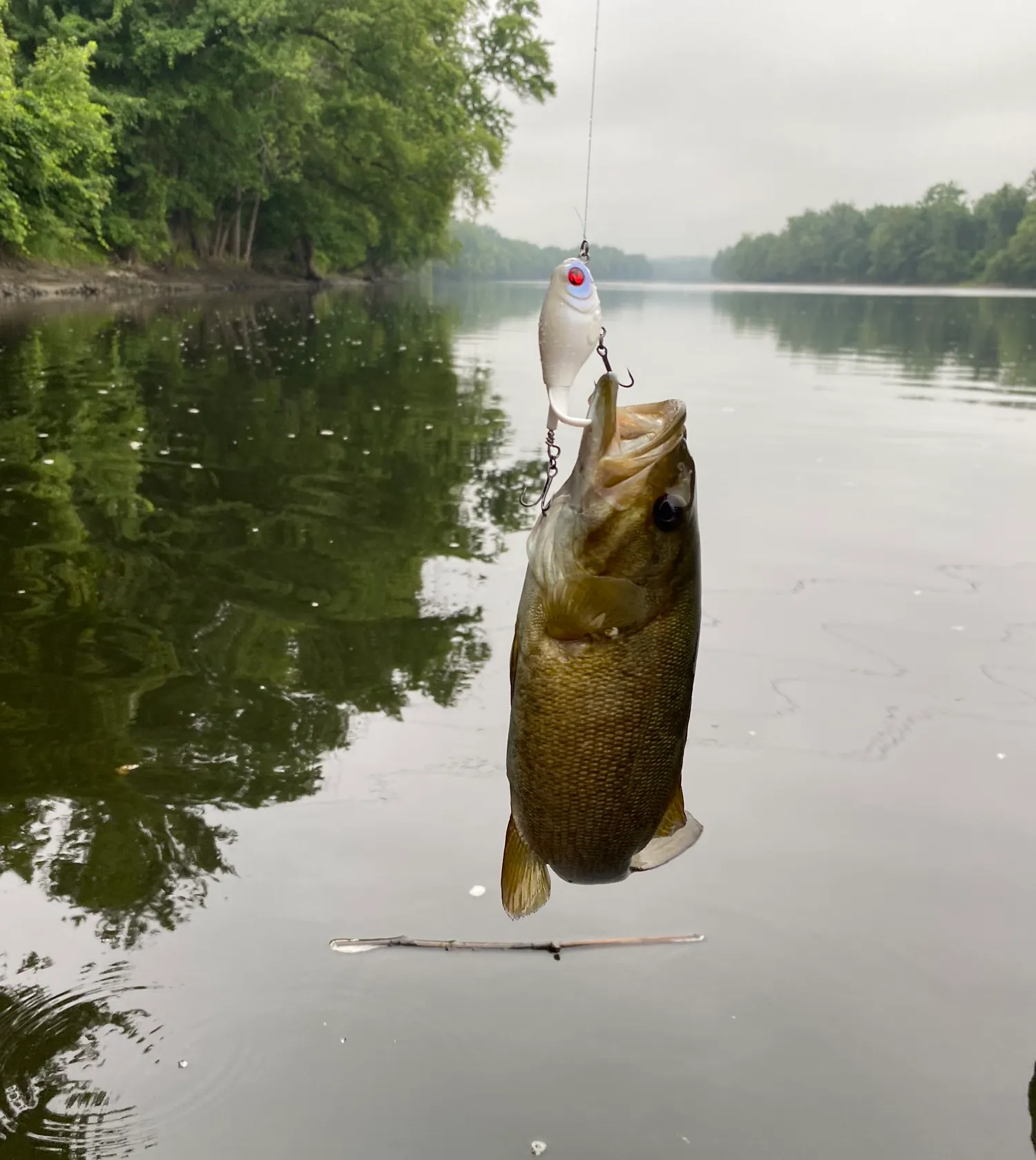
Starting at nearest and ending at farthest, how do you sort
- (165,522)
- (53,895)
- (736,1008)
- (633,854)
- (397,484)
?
(633,854) → (736,1008) → (53,895) → (165,522) → (397,484)

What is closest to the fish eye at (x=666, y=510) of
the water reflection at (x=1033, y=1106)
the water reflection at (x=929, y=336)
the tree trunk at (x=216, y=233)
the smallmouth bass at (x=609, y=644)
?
the smallmouth bass at (x=609, y=644)

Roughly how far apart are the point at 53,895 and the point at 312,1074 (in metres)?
1.20

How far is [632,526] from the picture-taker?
5.32 feet

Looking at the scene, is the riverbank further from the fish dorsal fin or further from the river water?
the fish dorsal fin

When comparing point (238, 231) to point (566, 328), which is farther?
point (238, 231)

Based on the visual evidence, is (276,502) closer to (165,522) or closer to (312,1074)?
(165,522)

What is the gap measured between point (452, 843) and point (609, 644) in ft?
7.78

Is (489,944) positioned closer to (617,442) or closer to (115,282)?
(617,442)

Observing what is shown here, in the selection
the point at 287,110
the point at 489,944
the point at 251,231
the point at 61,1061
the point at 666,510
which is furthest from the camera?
the point at 251,231

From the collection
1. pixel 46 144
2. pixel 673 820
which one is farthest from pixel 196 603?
pixel 46 144

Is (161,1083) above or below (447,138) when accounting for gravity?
below

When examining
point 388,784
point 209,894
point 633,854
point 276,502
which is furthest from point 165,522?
point 633,854

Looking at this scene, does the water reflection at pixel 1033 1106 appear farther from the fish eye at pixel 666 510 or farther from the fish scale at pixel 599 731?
the fish eye at pixel 666 510

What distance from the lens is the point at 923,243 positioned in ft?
409
